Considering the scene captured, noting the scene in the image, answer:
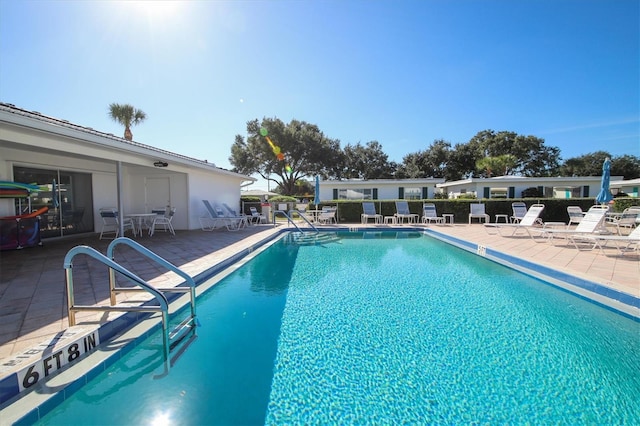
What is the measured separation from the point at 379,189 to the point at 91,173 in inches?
604

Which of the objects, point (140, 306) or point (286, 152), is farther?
point (286, 152)

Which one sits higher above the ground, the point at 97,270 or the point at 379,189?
the point at 379,189

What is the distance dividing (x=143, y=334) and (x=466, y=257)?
7093 mm

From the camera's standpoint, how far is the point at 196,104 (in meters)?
13.6

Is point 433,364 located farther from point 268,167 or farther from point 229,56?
point 268,167

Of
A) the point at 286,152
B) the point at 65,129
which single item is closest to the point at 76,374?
the point at 65,129

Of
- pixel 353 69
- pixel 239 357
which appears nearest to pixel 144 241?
pixel 239 357

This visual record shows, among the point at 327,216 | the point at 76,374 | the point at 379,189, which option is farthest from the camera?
the point at 379,189

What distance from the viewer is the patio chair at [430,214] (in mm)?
13539

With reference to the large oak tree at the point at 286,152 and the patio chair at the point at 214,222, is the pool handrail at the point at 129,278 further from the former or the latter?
the large oak tree at the point at 286,152

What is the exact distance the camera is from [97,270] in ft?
15.6

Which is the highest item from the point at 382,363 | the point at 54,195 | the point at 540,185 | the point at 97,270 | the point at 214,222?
the point at 540,185

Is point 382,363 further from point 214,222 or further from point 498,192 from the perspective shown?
point 498,192

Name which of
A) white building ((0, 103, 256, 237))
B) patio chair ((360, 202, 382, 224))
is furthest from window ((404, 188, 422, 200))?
white building ((0, 103, 256, 237))
